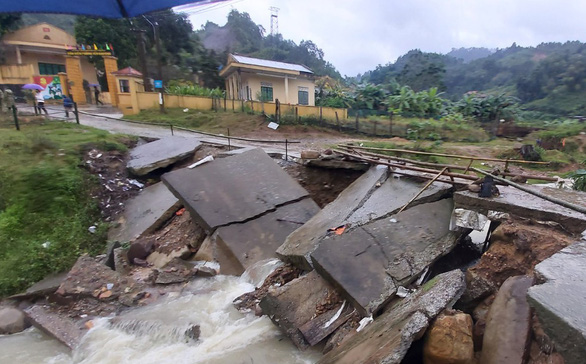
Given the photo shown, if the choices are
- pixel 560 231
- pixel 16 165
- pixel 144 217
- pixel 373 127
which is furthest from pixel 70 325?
pixel 373 127

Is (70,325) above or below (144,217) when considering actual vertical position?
below

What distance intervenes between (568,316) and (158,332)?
10.6 ft

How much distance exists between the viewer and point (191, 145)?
23.5 feet

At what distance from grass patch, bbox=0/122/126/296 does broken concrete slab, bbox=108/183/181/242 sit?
311 millimetres

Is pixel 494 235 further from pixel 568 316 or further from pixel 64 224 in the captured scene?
pixel 64 224

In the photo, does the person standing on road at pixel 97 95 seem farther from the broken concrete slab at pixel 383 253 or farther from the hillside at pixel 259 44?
the broken concrete slab at pixel 383 253

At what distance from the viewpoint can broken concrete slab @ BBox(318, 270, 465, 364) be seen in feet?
6.57

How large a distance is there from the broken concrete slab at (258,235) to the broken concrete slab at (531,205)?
2173 millimetres

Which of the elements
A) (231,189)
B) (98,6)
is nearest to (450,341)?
(98,6)

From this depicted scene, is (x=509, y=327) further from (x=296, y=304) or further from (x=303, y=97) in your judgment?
(x=303, y=97)

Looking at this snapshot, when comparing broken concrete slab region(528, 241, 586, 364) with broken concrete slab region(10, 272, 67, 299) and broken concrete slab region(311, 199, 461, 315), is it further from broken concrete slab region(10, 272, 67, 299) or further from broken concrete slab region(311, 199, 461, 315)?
broken concrete slab region(10, 272, 67, 299)

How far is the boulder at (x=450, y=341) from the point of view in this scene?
193cm

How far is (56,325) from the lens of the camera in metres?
3.57

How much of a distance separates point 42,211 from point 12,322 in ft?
7.20
